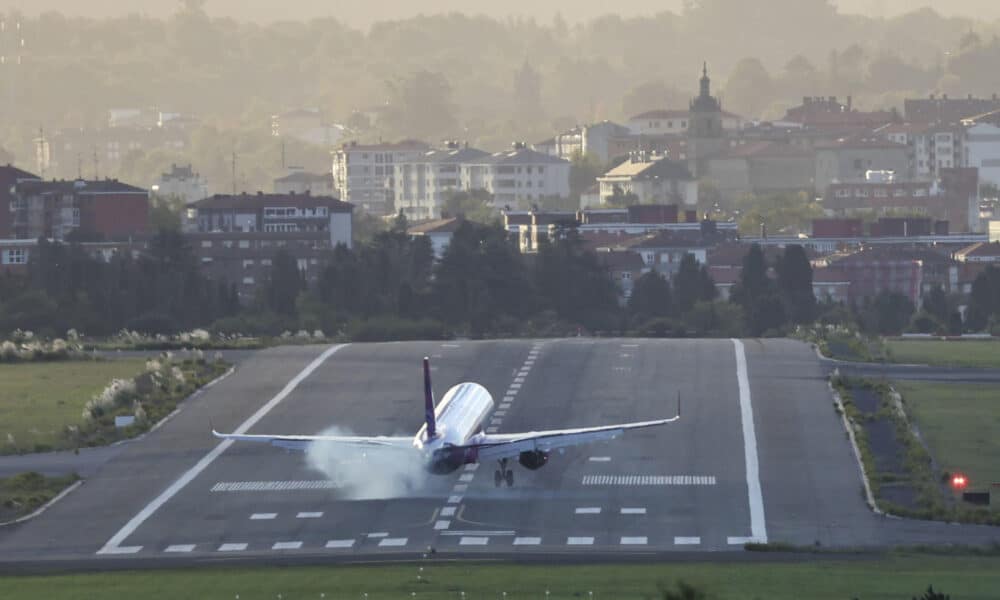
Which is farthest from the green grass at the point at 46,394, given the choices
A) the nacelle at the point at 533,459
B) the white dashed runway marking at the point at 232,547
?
the white dashed runway marking at the point at 232,547

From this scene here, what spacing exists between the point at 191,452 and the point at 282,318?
67.9 metres

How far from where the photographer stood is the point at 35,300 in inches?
6161

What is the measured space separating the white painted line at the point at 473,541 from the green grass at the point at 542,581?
308 centimetres

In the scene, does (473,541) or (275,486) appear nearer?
(473,541)

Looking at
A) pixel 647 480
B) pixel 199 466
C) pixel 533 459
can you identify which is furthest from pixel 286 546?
pixel 199 466

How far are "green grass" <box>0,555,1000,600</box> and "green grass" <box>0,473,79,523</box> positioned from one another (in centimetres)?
1172

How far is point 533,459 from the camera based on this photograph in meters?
80.9

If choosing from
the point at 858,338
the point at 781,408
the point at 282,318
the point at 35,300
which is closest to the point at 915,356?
the point at 858,338

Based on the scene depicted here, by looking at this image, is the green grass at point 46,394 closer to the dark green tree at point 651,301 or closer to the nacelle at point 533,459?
the nacelle at point 533,459

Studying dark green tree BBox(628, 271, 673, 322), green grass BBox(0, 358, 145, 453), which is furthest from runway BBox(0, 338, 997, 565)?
dark green tree BBox(628, 271, 673, 322)

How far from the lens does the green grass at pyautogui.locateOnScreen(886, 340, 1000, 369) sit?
11650cm

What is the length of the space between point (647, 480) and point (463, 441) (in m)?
6.49

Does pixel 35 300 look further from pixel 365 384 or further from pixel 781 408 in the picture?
pixel 781 408

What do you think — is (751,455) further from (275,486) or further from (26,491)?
(26,491)
